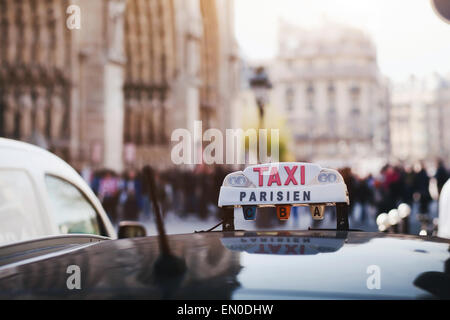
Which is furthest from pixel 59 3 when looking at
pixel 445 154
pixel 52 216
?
pixel 445 154

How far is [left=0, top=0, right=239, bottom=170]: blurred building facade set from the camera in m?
20.5

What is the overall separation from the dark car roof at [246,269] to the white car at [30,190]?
955 mm

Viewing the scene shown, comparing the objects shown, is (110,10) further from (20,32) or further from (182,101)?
(182,101)

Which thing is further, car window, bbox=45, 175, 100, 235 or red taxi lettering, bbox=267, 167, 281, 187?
car window, bbox=45, 175, 100, 235

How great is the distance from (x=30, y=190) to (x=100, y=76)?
20.1 m

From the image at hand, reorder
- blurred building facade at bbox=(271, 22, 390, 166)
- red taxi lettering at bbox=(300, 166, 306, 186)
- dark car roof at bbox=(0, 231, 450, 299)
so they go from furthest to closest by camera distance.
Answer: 1. blurred building facade at bbox=(271, 22, 390, 166)
2. red taxi lettering at bbox=(300, 166, 306, 186)
3. dark car roof at bbox=(0, 231, 450, 299)

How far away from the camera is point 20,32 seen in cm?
2033

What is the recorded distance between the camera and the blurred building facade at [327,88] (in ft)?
264

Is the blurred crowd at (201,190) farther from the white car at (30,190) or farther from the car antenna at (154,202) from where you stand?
the car antenna at (154,202)

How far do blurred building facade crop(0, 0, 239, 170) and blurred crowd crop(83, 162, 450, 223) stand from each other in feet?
8.47

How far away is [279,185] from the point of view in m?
2.33

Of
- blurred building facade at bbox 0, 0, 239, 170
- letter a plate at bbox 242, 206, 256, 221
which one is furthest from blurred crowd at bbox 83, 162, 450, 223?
letter a plate at bbox 242, 206, 256, 221

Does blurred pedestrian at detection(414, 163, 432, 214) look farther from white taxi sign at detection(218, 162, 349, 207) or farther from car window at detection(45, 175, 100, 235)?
white taxi sign at detection(218, 162, 349, 207)

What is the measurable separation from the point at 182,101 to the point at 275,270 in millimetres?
28808
